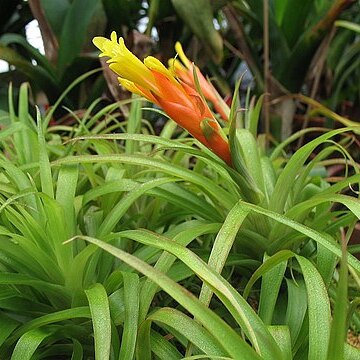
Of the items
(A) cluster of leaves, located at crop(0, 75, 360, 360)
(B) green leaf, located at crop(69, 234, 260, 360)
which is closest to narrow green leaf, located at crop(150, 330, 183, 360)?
(A) cluster of leaves, located at crop(0, 75, 360, 360)

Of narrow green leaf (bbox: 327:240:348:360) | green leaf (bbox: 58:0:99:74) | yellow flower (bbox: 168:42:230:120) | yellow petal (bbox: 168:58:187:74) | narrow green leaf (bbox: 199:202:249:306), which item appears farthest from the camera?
green leaf (bbox: 58:0:99:74)

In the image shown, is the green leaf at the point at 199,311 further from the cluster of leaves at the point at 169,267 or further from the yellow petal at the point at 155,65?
the yellow petal at the point at 155,65

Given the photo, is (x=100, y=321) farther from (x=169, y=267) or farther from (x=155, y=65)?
(x=155, y=65)

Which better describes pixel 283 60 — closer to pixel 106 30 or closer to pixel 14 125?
pixel 106 30

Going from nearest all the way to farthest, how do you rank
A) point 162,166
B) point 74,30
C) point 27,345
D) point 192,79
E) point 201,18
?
point 27,345 → point 162,166 → point 192,79 → point 201,18 → point 74,30

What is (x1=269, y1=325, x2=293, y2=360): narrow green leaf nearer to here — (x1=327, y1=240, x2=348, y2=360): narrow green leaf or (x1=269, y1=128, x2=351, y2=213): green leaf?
(x1=327, y1=240, x2=348, y2=360): narrow green leaf

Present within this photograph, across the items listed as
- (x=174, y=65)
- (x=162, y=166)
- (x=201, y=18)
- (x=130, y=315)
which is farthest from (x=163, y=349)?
(x=201, y=18)

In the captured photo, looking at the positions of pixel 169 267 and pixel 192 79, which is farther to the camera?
pixel 192 79

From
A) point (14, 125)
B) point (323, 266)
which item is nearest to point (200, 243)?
point (323, 266)

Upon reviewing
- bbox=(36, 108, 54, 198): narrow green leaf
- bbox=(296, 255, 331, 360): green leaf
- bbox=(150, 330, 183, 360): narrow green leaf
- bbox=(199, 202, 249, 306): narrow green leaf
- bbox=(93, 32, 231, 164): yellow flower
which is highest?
A: bbox=(93, 32, 231, 164): yellow flower
